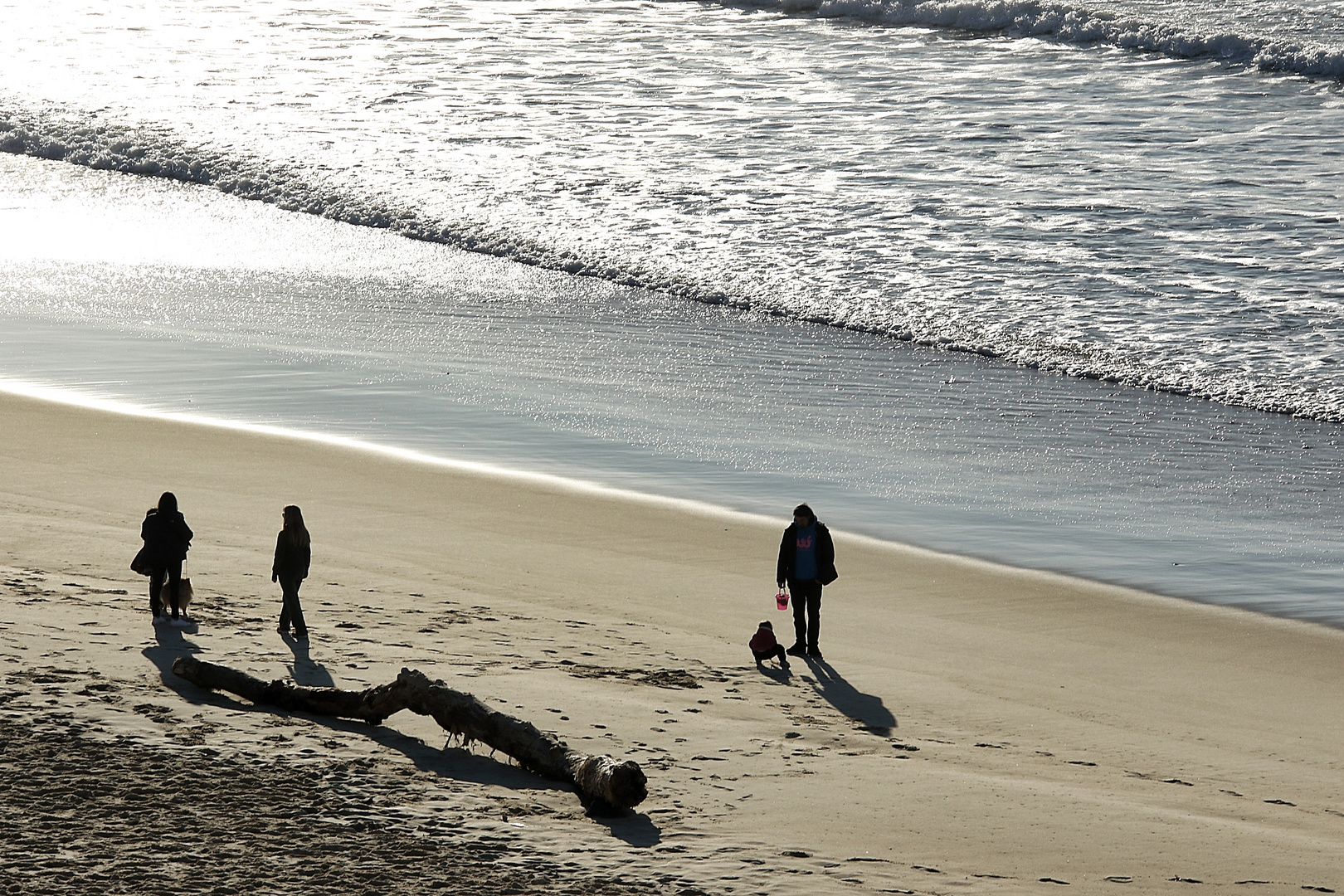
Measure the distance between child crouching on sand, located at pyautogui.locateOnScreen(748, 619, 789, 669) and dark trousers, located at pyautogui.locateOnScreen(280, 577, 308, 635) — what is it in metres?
2.58

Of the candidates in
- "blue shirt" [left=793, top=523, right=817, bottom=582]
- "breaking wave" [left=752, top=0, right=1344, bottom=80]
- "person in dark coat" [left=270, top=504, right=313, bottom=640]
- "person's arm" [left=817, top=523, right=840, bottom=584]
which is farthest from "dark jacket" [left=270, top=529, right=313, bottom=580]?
"breaking wave" [left=752, top=0, right=1344, bottom=80]

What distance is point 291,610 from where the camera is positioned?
8562mm

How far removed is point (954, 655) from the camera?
903 cm

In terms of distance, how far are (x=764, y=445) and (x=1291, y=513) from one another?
4390mm

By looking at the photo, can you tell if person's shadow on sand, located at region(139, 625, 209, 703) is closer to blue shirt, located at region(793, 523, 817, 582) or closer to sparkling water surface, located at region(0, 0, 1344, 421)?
blue shirt, located at region(793, 523, 817, 582)

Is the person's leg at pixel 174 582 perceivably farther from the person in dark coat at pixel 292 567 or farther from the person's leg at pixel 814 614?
→ the person's leg at pixel 814 614

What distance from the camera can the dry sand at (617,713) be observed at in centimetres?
596

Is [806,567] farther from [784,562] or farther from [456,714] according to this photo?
[456,714]

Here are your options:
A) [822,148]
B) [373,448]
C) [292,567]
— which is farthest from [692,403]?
[822,148]

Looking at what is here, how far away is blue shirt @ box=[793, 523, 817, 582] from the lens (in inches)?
360

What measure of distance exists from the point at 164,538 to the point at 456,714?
2756 mm

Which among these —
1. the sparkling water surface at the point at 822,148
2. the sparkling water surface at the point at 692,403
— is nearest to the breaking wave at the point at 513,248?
the sparkling water surface at the point at 822,148

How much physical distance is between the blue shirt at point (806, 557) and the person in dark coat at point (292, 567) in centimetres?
294

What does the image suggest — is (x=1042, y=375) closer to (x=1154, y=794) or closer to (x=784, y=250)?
(x=784, y=250)
